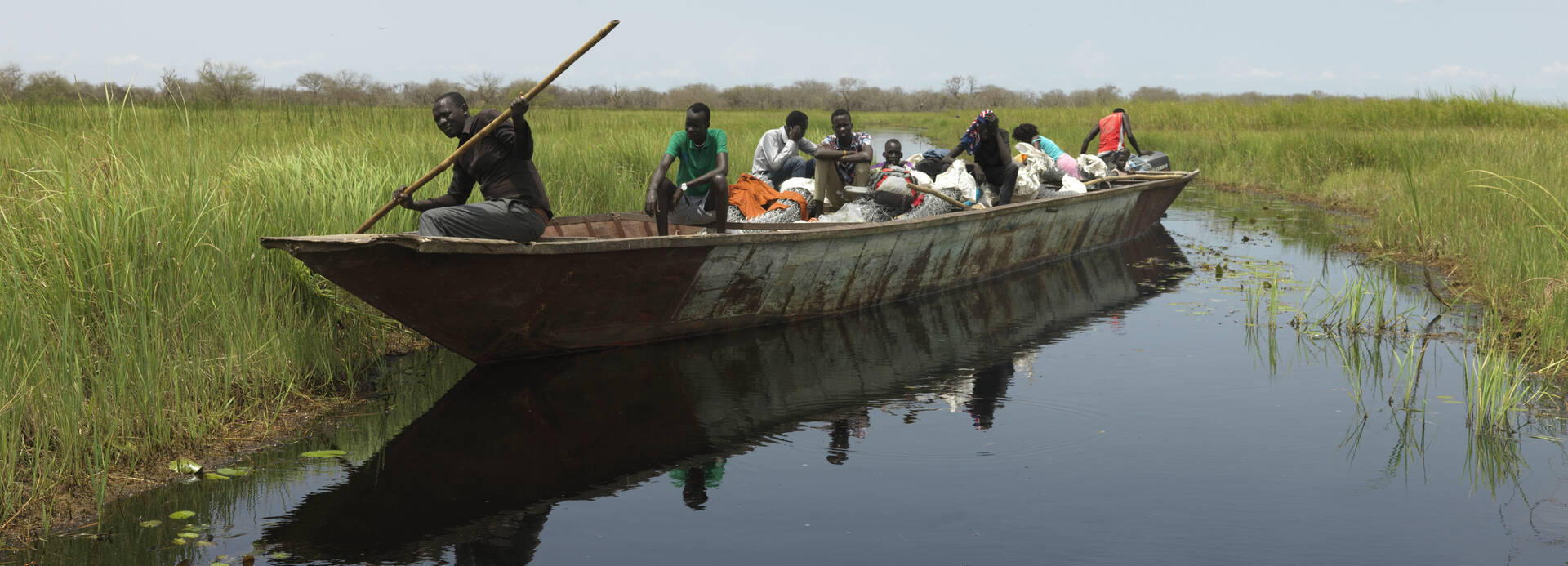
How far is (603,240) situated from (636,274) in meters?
0.48

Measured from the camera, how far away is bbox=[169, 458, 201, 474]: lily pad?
4215mm

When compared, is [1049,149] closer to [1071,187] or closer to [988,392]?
[1071,187]

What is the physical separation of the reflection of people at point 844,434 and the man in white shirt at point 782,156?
362cm

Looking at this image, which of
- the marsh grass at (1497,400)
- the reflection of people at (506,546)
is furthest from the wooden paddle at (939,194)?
the reflection of people at (506,546)

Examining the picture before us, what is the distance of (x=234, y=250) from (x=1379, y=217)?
954cm

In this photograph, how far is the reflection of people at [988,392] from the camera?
5.13 metres

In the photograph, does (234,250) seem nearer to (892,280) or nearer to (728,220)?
(728,220)

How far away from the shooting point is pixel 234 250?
5055 mm

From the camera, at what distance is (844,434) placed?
4.91m

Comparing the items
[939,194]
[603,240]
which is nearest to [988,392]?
[603,240]

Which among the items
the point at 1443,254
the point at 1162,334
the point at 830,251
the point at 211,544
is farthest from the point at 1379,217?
the point at 211,544

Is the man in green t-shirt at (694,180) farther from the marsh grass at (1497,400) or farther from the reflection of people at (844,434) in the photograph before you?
the marsh grass at (1497,400)

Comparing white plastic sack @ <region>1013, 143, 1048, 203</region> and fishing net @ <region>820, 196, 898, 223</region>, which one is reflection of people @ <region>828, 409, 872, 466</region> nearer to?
fishing net @ <region>820, 196, 898, 223</region>

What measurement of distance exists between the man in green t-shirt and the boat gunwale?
0.27 metres
